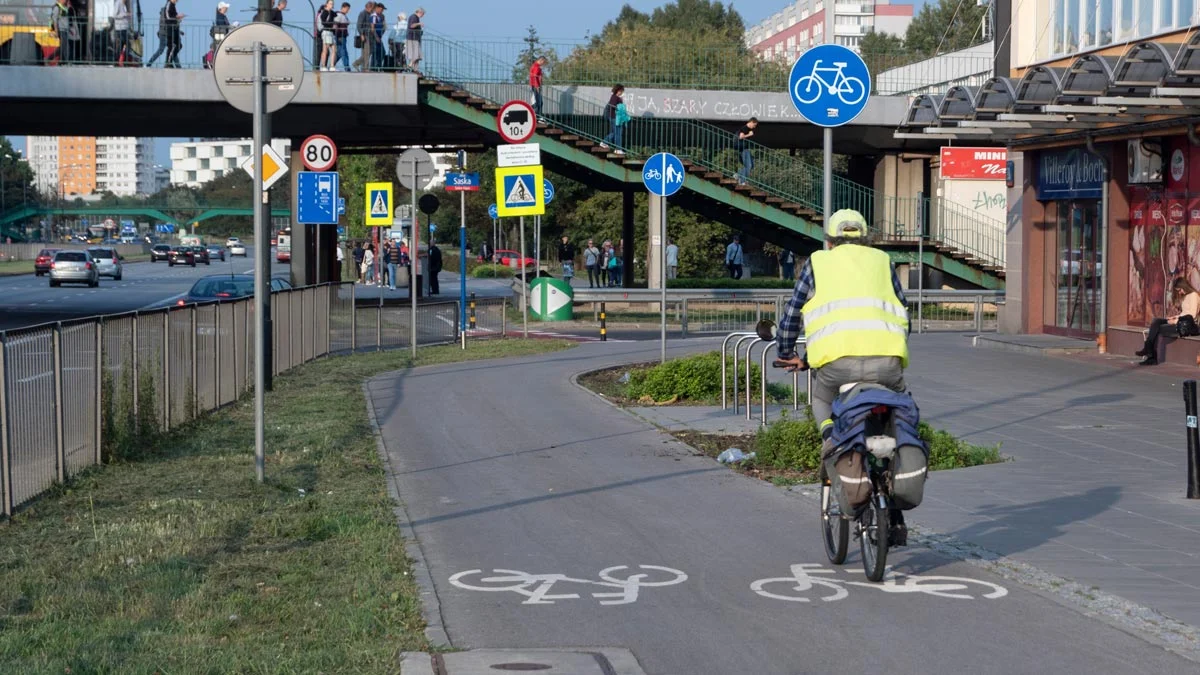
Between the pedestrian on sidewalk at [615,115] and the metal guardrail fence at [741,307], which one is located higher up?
the pedestrian on sidewalk at [615,115]

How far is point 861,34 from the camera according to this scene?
14250cm

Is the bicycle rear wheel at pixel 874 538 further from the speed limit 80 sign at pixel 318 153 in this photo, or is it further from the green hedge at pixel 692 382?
the speed limit 80 sign at pixel 318 153

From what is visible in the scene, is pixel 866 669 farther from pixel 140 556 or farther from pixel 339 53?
pixel 339 53

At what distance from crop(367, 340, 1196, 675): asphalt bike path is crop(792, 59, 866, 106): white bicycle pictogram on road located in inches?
123

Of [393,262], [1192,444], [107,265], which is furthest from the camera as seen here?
[107,265]

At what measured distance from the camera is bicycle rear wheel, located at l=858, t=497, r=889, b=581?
7.37m

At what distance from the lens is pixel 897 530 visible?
24.5 feet

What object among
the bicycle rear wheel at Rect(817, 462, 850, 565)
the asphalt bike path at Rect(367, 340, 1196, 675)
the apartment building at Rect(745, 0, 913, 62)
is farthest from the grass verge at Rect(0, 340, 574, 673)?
the apartment building at Rect(745, 0, 913, 62)

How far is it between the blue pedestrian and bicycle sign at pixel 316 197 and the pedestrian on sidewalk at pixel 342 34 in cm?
994

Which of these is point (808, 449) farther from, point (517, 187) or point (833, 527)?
point (517, 187)

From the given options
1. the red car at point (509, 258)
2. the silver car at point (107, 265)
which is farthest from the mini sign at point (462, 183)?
the silver car at point (107, 265)

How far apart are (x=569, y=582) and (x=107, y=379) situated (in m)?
5.89

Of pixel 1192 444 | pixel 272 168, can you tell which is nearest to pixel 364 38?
pixel 272 168

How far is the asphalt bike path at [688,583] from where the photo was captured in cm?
639
